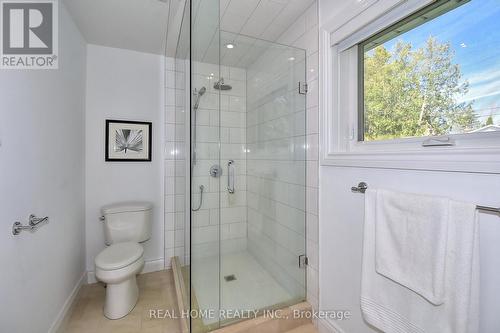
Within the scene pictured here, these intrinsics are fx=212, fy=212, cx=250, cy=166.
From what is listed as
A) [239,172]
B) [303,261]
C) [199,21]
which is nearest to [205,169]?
[239,172]

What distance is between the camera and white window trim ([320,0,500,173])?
822 mm

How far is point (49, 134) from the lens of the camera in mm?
1463

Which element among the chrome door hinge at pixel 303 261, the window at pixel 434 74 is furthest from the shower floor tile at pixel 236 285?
the window at pixel 434 74

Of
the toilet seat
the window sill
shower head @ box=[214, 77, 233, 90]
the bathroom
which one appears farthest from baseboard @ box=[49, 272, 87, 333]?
the window sill

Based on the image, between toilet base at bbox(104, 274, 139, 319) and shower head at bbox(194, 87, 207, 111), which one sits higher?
shower head at bbox(194, 87, 207, 111)

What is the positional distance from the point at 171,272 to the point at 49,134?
1733 millimetres

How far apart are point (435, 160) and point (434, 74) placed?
0.43m

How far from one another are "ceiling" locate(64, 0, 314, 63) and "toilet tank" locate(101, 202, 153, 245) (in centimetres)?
157

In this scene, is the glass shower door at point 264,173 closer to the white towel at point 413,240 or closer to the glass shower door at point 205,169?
the glass shower door at point 205,169

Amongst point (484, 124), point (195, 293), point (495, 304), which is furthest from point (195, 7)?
point (495, 304)

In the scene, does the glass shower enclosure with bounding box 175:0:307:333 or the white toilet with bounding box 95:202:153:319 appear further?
the white toilet with bounding box 95:202:153:319

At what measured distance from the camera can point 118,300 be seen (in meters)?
1.71

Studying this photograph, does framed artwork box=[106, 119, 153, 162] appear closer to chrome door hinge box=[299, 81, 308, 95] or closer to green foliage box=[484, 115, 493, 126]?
chrome door hinge box=[299, 81, 308, 95]

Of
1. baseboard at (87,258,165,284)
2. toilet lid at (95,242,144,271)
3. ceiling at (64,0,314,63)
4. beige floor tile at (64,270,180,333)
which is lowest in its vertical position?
beige floor tile at (64,270,180,333)
